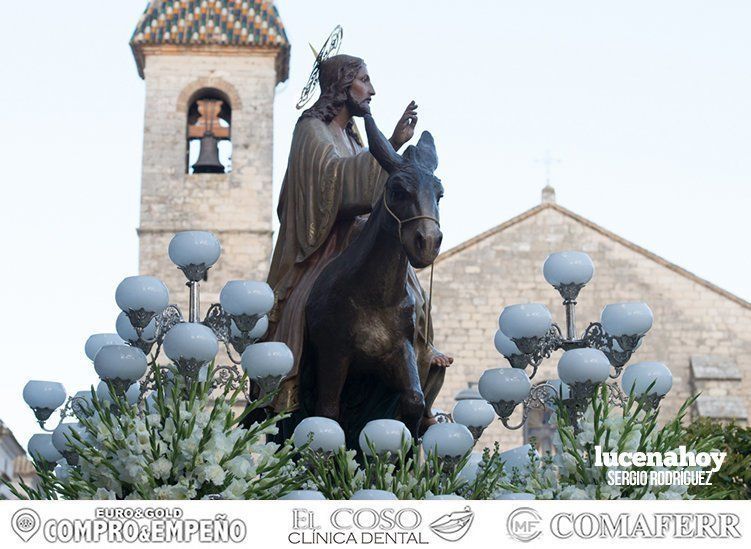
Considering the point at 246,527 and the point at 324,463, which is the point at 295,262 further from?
the point at 246,527

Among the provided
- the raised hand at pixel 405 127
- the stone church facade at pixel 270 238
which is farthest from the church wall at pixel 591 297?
the raised hand at pixel 405 127

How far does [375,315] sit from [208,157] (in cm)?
2281

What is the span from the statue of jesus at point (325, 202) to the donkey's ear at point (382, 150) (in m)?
0.24

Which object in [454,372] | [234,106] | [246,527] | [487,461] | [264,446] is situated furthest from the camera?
[234,106]

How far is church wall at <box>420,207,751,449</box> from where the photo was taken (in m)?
27.4

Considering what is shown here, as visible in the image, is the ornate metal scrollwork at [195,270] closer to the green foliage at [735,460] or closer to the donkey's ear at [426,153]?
the donkey's ear at [426,153]

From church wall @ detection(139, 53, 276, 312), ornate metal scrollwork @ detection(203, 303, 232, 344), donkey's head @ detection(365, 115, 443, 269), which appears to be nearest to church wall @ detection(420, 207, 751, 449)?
church wall @ detection(139, 53, 276, 312)

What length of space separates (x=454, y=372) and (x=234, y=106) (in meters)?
6.69

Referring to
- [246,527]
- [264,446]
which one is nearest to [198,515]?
[246,527]

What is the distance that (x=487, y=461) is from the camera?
6.50m

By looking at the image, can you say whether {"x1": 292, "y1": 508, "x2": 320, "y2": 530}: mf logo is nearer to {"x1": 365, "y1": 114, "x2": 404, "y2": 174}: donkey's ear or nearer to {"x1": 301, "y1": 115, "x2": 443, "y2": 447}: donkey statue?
{"x1": 301, "y1": 115, "x2": 443, "y2": 447}: donkey statue

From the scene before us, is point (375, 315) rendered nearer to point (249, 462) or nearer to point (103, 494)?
point (249, 462)

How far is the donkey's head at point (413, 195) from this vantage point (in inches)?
254

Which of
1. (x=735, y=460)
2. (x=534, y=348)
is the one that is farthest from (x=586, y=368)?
(x=735, y=460)
